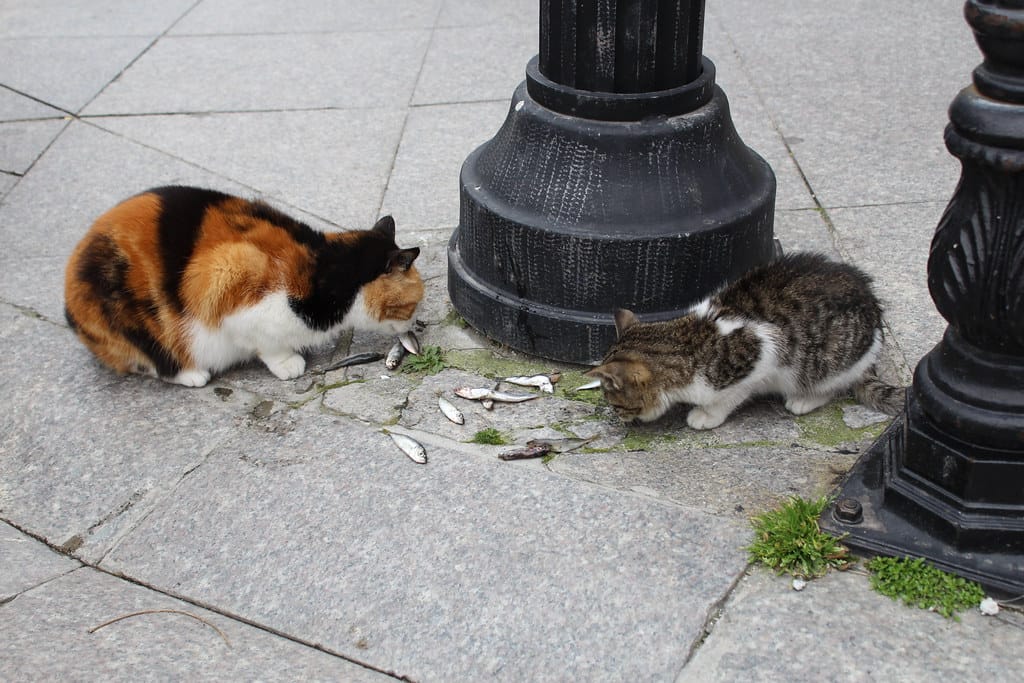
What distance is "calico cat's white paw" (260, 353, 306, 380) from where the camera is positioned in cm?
456

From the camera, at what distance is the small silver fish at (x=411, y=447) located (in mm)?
3895

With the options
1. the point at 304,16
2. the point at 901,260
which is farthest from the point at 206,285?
the point at 304,16

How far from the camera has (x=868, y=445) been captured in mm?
3885

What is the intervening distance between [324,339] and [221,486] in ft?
3.20

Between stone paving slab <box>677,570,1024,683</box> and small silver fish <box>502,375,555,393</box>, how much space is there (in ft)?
4.73

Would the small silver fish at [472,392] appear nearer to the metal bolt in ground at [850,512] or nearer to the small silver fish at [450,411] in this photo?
the small silver fish at [450,411]

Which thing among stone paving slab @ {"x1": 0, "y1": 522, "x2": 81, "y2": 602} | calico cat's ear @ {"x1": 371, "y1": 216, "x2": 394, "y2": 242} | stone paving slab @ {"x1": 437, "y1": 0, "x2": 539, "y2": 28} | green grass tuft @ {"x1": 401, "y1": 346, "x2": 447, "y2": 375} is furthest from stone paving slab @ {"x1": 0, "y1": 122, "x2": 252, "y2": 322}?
stone paving slab @ {"x1": 437, "y1": 0, "x2": 539, "y2": 28}

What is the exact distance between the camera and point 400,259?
460cm

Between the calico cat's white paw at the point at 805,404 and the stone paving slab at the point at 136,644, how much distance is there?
2.03 m

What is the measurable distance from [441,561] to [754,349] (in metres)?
1.47

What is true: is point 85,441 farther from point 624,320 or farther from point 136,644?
point 624,320

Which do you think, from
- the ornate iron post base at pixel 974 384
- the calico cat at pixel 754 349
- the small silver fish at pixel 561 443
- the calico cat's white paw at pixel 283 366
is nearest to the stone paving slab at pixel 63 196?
the calico cat's white paw at pixel 283 366

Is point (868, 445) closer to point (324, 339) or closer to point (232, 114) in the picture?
point (324, 339)

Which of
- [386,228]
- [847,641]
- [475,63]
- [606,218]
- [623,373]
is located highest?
[606,218]
